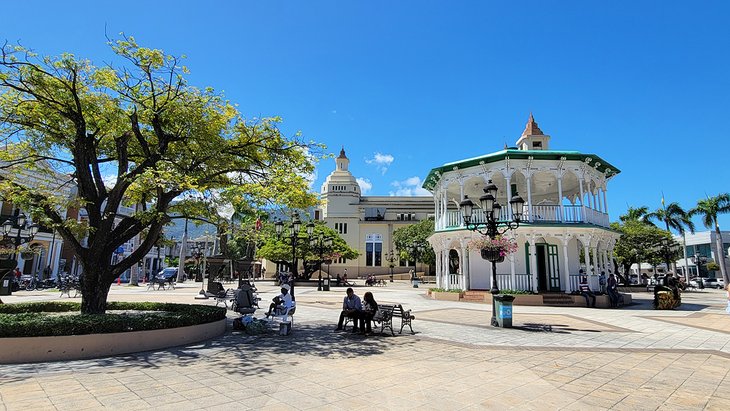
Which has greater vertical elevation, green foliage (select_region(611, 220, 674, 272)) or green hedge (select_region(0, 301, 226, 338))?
green foliage (select_region(611, 220, 674, 272))

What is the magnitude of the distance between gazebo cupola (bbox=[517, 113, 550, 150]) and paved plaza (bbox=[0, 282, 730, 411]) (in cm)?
1959

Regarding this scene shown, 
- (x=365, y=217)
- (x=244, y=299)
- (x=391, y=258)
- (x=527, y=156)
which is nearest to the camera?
(x=244, y=299)

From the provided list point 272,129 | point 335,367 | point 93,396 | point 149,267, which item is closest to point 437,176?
point 272,129

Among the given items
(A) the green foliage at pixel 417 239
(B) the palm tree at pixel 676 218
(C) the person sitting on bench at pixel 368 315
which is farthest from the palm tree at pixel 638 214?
(C) the person sitting on bench at pixel 368 315

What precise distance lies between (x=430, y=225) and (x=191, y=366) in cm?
5171

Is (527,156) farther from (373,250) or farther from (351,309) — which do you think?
(373,250)

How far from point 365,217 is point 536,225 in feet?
182

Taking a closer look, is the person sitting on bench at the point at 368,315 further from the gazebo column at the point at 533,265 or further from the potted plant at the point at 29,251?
the gazebo column at the point at 533,265

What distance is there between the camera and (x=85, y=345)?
7457 mm

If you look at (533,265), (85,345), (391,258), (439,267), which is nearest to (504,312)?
(533,265)

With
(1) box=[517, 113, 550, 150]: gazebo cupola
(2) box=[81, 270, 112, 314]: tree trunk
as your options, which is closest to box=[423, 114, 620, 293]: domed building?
(1) box=[517, 113, 550, 150]: gazebo cupola

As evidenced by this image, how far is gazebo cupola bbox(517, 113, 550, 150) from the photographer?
28.3 m

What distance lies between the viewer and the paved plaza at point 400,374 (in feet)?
16.9

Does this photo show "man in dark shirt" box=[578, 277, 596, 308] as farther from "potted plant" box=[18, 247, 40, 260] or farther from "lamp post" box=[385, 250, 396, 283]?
"lamp post" box=[385, 250, 396, 283]
